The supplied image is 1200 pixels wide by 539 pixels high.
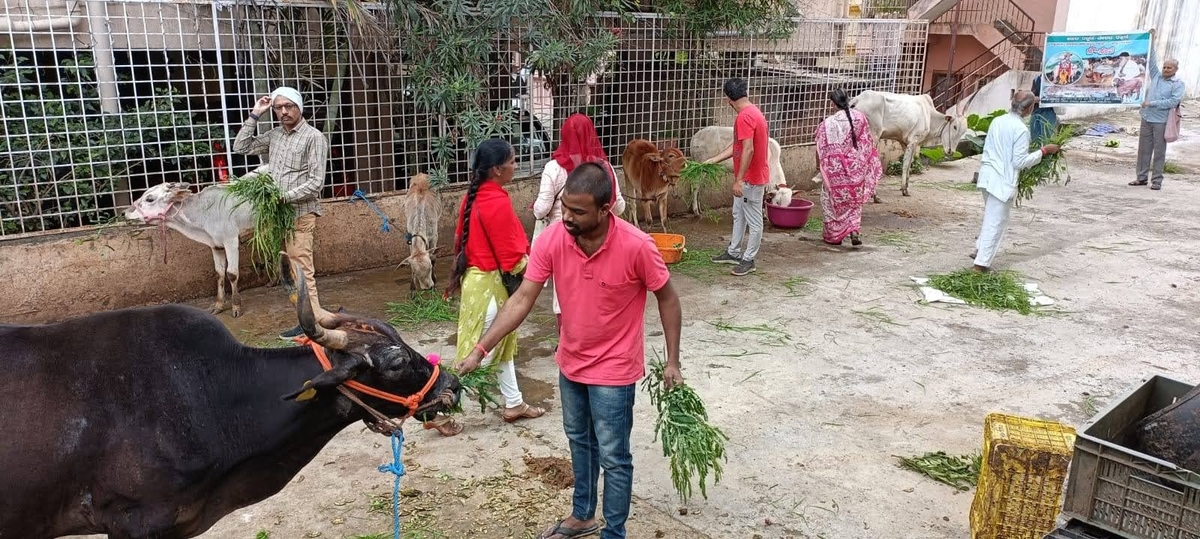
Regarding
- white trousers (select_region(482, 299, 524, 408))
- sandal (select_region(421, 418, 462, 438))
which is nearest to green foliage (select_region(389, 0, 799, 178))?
white trousers (select_region(482, 299, 524, 408))

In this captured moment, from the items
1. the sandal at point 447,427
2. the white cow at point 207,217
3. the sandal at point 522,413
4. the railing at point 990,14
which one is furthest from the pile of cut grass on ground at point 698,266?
the railing at point 990,14

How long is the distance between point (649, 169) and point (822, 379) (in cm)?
449

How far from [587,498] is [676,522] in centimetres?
52

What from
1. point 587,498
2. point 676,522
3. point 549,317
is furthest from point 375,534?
point 549,317

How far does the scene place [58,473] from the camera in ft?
9.11

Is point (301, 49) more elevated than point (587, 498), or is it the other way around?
point (301, 49)

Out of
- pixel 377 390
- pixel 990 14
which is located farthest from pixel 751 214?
pixel 990 14

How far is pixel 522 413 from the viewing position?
504 centimetres

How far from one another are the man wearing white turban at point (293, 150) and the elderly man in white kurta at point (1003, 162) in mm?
5798

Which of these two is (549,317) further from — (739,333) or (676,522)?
(676,522)

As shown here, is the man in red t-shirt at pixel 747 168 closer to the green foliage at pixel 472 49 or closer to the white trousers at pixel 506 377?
the green foliage at pixel 472 49

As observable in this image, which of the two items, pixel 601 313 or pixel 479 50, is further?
pixel 479 50

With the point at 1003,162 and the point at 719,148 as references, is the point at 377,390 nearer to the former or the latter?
the point at 1003,162

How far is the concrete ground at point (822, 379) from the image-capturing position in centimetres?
412
